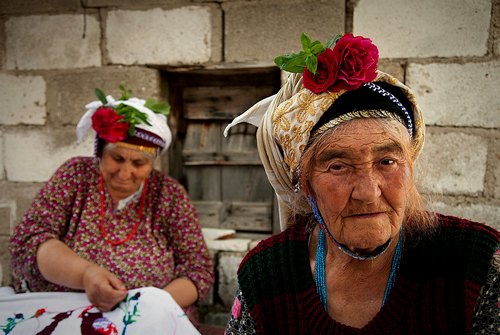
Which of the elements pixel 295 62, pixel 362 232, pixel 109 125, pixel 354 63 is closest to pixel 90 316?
pixel 109 125

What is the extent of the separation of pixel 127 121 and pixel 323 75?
1401 millimetres

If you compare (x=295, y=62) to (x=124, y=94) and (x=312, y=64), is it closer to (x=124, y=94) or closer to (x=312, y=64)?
(x=312, y=64)

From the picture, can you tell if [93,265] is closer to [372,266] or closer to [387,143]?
[372,266]

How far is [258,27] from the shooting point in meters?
2.38

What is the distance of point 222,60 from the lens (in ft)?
8.10

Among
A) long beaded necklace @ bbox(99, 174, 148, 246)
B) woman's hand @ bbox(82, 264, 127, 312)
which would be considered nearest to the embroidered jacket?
woman's hand @ bbox(82, 264, 127, 312)

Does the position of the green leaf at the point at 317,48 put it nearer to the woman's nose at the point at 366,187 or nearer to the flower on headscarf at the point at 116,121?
the woman's nose at the point at 366,187

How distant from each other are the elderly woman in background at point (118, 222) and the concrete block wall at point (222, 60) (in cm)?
40

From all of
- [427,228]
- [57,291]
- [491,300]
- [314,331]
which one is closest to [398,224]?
[427,228]

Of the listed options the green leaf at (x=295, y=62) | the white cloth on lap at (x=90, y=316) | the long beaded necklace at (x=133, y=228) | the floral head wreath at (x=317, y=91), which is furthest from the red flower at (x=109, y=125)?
the green leaf at (x=295, y=62)

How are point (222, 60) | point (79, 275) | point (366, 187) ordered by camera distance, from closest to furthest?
point (366, 187)
point (79, 275)
point (222, 60)

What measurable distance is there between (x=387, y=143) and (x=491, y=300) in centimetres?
50

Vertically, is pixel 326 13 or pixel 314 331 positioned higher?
pixel 326 13

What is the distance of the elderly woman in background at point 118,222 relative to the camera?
84.0 inches
